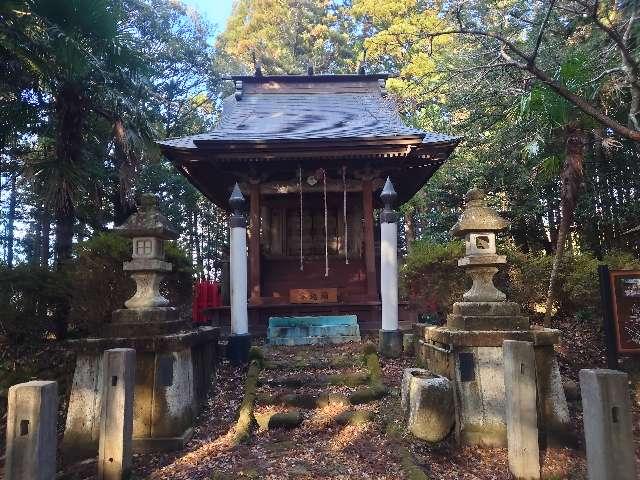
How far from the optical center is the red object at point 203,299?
431 inches

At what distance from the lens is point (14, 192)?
66.8 ft

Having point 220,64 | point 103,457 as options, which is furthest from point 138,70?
point 220,64

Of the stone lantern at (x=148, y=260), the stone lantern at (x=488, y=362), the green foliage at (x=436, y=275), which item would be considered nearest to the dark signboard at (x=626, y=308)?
the stone lantern at (x=488, y=362)

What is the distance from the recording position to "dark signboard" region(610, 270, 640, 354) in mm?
5656

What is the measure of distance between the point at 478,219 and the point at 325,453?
301 cm

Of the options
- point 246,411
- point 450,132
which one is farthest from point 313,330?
point 450,132

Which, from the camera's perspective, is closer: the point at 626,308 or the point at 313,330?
the point at 626,308

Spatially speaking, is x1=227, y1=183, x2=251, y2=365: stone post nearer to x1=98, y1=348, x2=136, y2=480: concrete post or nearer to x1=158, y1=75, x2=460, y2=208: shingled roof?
x1=158, y1=75, x2=460, y2=208: shingled roof

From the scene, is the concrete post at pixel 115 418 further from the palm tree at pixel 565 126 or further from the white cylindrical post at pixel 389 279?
the palm tree at pixel 565 126

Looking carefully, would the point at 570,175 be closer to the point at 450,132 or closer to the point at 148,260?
the point at 148,260

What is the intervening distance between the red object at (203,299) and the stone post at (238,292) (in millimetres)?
3430

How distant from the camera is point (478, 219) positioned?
535 cm

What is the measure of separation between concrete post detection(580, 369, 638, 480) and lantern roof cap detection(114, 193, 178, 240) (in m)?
4.64

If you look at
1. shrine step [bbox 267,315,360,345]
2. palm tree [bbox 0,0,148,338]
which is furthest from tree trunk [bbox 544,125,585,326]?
palm tree [bbox 0,0,148,338]
